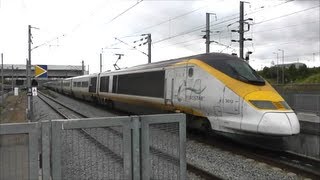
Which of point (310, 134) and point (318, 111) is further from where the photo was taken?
point (318, 111)

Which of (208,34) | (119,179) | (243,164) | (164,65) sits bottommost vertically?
(243,164)

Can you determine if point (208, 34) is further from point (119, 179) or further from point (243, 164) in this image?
point (119, 179)

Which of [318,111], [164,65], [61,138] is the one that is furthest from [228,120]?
[318,111]

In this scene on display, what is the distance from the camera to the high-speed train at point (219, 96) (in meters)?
11.2

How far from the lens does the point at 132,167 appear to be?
16.8 feet

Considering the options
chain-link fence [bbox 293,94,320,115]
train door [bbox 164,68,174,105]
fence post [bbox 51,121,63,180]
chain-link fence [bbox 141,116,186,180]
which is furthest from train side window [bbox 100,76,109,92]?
fence post [bbox 51,121,63,180]

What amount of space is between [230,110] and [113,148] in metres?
7.37

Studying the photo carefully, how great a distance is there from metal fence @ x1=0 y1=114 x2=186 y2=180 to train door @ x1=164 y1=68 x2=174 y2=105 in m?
9.90

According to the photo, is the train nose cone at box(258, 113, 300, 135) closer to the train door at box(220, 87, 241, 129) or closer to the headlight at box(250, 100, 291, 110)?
the headlight at box(250, 100, 291, 110)

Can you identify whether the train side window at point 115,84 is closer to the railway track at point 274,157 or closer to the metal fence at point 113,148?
the railway track at point 274,157

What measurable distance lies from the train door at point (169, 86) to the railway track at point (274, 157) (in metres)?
1.86

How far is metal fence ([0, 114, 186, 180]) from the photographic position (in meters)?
4.67

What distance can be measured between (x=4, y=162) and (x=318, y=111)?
20.7m

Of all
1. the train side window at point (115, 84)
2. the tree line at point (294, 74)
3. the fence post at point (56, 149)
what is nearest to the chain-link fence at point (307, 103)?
the train side window at point (115, 84)
